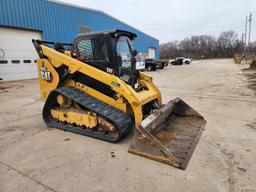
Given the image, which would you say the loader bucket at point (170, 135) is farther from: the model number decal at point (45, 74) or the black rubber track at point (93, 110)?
the model number decal at point (45, 74)

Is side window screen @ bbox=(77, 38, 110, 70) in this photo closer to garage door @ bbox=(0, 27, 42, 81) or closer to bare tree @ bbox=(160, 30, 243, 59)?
garage door @ bbox=(0, 27, 42, 81)

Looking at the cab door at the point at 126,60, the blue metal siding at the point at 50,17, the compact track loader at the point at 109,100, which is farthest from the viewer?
the blue metal siding at the point at 50,17

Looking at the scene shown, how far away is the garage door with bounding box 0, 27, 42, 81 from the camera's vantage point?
11.6 metres

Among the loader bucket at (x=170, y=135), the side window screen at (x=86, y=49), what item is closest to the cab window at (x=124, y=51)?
the side window screen at (x=86, y=49)

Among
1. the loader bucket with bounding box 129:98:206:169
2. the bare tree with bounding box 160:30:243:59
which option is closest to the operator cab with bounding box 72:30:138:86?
the loader bucket with bounding box 129:98:206:169

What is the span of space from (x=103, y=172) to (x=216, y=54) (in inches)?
3172

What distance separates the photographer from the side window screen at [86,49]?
4.05m

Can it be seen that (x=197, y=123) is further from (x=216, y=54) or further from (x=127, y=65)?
(x=216, y=54)

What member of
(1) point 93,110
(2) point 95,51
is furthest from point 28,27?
(1) point 93,110

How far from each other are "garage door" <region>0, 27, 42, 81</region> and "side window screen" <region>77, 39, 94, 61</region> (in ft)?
31.8

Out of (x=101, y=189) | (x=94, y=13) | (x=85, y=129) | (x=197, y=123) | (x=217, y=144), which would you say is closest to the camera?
(x=101, y=189)

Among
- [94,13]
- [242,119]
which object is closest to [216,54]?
[94,13]

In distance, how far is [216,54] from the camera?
7362cm

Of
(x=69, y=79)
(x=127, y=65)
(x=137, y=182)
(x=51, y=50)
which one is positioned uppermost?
(x=51, y=50)
